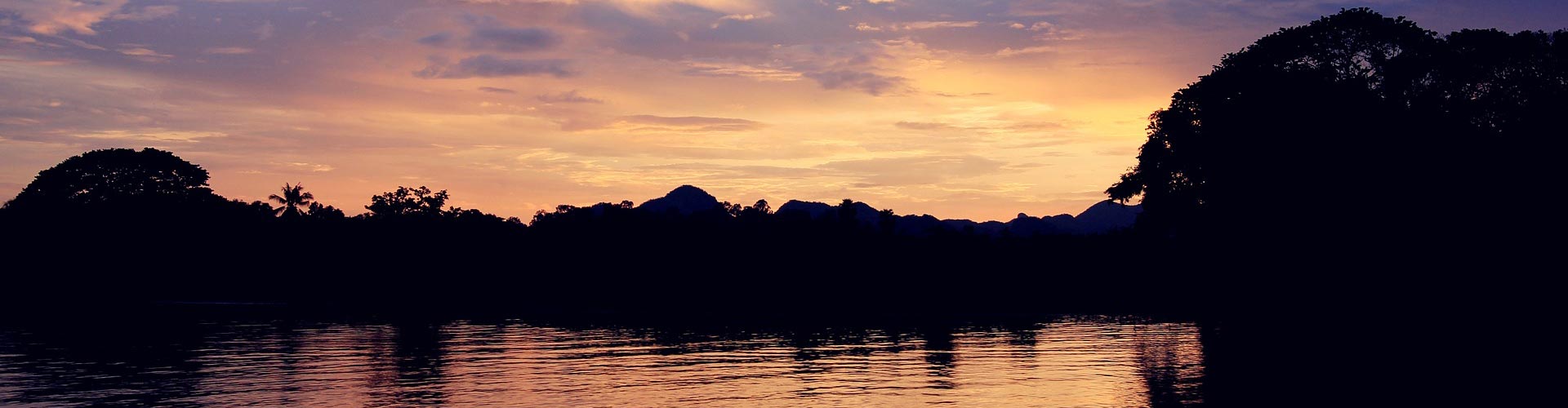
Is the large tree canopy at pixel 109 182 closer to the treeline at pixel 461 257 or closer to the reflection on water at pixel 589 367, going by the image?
the treeline at pixel 461 257

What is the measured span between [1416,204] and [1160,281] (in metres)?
64.8

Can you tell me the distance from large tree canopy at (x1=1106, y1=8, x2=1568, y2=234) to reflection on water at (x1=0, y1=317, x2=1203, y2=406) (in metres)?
6.68

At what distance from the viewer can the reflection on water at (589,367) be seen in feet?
99.1

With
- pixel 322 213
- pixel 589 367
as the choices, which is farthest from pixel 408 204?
pixel 589 367

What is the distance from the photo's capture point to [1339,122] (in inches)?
1875

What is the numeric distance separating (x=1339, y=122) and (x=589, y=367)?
2905 centimetres

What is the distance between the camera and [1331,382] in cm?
3306

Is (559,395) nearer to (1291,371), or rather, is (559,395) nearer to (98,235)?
(1291,371)

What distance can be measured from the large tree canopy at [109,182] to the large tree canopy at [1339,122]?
94.8m

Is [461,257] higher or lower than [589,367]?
higher

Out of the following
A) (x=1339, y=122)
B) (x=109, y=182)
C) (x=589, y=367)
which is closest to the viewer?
(x=589, y=367)

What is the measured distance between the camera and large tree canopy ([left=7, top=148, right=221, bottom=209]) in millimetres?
118625

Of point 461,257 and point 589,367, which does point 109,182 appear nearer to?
point 461,257

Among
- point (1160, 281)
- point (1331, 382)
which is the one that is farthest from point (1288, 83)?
point (1160, 281)
